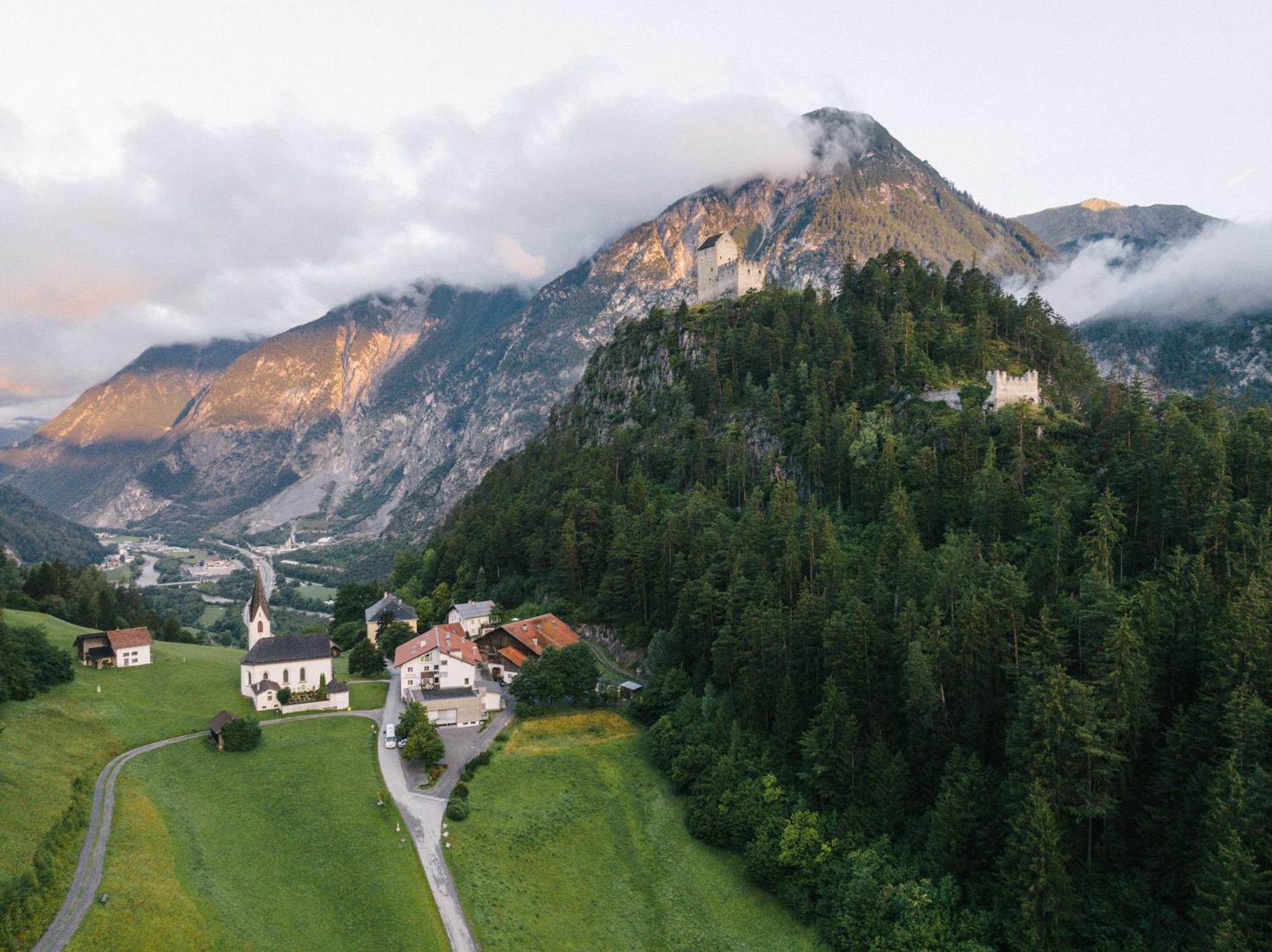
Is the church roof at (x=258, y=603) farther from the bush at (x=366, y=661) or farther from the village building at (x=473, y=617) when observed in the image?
the village building at (x=473, y=617)

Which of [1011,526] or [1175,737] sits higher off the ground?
[1011,526]

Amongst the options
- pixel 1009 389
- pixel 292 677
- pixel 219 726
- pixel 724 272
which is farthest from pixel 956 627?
A: pixel 724 272

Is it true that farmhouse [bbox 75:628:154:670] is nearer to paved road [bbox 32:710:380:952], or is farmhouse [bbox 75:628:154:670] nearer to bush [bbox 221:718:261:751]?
paved road [bbox 32:710:380:952]

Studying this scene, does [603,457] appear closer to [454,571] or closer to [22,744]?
[454,571]

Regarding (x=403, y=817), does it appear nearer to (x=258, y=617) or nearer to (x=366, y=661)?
(x=366, y=661)

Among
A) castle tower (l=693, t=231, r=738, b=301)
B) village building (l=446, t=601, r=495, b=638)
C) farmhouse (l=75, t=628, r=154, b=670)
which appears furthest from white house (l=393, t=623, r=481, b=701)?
castle tower (l=693, t=231, r=738, b=301)

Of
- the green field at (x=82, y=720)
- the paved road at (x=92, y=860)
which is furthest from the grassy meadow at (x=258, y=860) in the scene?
the green field at (x=82, y=720)

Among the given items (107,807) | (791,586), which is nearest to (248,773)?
(107,807)
